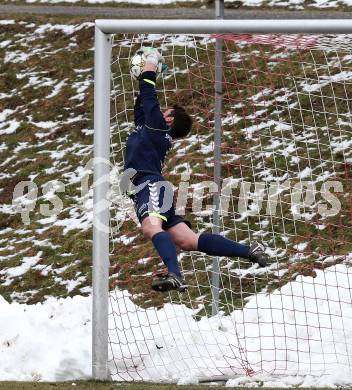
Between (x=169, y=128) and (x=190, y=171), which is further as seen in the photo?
(x=190, y=171)

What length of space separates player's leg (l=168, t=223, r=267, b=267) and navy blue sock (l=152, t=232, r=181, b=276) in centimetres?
21

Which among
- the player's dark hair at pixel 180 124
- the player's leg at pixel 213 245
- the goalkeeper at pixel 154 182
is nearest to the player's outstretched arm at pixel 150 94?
the goalkeeper at pixel 154 182

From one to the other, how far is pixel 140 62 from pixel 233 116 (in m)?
4.94

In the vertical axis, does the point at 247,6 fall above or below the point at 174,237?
below

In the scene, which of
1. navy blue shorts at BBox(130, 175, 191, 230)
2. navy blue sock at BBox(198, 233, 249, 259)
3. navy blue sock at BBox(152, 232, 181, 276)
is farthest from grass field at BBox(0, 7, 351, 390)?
navy blue shorts at BBox(130, 175, 191, 230)

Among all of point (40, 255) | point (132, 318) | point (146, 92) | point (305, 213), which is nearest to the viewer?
point (146, 92)

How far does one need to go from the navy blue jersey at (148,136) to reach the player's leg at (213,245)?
43cm

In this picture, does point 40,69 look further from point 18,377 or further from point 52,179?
point 18,377

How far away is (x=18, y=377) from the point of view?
7031mm

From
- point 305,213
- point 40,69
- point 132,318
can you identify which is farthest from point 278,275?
point 40,69

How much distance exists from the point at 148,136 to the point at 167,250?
2.66 feet

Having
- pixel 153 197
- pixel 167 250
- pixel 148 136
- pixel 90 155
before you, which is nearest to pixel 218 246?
pixel 167 250

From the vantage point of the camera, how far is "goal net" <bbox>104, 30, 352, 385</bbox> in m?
7.31

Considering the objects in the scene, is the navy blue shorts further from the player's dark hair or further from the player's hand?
the player's hand
